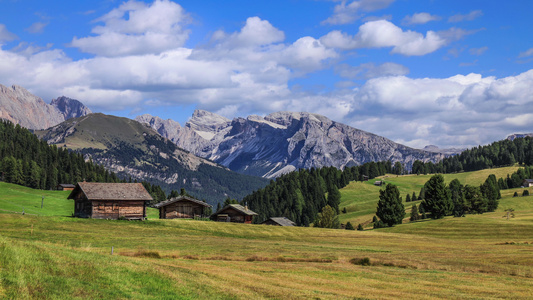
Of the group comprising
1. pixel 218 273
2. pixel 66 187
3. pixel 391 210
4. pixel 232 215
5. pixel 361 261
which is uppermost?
pixel 66 187

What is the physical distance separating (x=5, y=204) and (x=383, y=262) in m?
86.7

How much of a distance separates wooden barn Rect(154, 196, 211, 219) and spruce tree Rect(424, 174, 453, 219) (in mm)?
60408

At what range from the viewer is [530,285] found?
3322 cm

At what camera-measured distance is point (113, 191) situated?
3762 inches

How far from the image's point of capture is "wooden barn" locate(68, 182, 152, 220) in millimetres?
93125

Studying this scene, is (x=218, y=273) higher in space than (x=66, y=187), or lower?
lower

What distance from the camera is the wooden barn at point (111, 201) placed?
9312 cm

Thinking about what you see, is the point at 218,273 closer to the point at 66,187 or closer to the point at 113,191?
the point at 113,191

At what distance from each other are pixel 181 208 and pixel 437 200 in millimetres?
67010

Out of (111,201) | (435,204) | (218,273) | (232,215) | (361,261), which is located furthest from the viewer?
(435,204)

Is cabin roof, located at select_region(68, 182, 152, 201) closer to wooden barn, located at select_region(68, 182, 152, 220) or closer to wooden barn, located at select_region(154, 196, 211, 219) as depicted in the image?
wooden barn, located at select_region(68, 182, 152, 220)

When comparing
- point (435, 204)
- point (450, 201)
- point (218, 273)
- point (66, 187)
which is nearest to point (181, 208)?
point (435, 204)

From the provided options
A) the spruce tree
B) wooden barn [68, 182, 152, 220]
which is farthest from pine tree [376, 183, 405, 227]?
wooden barn [68, 182, 152, 220]

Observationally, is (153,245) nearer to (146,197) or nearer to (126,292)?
(126,292)
